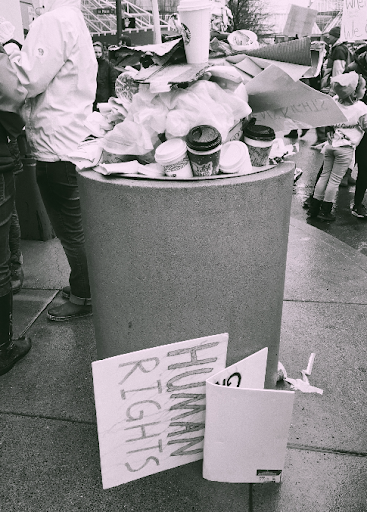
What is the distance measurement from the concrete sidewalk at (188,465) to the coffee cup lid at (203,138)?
133cm

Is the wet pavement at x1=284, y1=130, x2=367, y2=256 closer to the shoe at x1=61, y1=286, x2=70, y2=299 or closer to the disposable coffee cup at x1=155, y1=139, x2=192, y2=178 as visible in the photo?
the shoe at x1=61, y1=286, x2=70, y2=299

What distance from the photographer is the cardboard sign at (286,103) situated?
5.78ft

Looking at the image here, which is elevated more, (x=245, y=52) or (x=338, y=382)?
(x=245, y=52)

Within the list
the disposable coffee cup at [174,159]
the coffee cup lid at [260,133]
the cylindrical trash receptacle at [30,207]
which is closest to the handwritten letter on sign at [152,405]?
the disposable coffee cup at [174,159]

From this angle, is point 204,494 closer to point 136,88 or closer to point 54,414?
point 54,414

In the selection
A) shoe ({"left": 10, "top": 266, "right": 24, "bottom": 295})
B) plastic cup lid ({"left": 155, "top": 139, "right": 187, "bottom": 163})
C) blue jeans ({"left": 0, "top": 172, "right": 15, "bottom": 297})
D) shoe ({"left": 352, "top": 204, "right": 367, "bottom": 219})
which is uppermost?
plastic cup lid ({"left": 155, "top": 139, "right": 187, "bottom": 163})

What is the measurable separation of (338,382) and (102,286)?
4.71ft

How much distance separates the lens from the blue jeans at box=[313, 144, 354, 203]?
5559 mm

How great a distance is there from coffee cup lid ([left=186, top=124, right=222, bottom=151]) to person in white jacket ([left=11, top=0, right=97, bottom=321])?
1.30 m

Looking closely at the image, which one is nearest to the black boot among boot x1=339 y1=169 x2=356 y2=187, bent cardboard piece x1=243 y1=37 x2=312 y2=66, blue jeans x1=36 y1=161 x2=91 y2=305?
blue jeans x1=36 y1=161 x2=91 y2=305

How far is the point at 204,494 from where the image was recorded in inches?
73.8

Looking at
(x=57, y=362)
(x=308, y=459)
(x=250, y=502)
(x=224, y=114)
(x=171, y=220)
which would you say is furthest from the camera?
(x=57, y=362)

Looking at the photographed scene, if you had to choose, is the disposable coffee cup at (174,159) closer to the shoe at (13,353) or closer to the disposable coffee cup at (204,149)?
the disposable coffee cup at (204,149)

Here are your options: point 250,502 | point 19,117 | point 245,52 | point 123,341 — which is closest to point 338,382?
point 250,502
